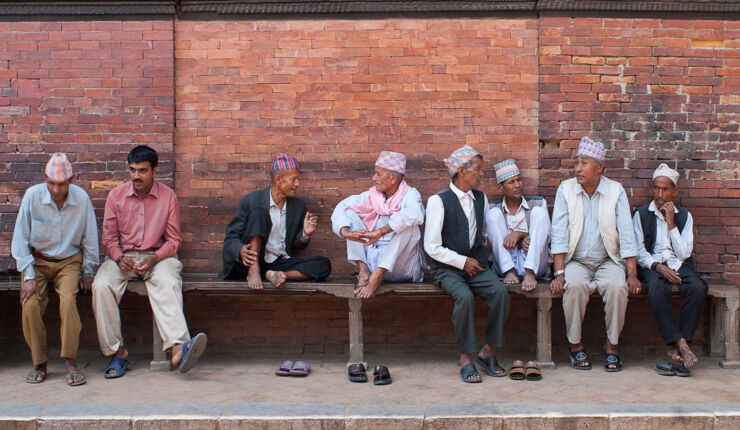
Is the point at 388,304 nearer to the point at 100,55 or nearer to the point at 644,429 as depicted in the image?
the point at 644,429

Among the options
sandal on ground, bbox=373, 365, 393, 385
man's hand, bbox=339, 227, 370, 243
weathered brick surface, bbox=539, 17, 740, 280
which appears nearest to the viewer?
sandal on ground, bbox=373, 365, 393, 385

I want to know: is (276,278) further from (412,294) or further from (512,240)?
(512,240)

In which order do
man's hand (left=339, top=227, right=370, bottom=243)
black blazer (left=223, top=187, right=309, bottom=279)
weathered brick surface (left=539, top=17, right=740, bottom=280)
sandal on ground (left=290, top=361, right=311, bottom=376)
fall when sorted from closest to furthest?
sandal on ground (left=290, top=361, right=311, bottom=376) → man's hand (left=339, top=227, right=370, bottom=243) → black blazer (left=223, top=187, right=309, bottom=279) → weathered brick surface (left=539, top=17, right=740, bottom=280)

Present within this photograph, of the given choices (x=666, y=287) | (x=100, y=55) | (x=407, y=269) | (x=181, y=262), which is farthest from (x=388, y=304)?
(x=100, y=55)

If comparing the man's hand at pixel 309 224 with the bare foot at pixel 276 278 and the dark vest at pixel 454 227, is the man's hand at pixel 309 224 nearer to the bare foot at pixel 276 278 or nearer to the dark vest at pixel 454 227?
the bare foot at pixel 276 278

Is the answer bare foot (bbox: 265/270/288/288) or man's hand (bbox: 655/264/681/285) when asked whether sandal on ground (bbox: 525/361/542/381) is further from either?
bare foot (bbox: 265/270/288/288)

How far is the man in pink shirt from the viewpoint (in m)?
5.38

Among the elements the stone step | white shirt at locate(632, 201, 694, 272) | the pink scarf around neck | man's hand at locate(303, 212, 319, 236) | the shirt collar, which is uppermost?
the shirt collar

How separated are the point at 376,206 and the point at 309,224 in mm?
618

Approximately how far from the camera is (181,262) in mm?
6180

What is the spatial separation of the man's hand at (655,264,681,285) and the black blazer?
3070 mm

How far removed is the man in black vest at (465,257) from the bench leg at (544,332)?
35 centimetres

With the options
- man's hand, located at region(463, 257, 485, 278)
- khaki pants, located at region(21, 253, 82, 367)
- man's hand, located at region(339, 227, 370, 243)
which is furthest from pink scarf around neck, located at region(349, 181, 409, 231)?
khaki pants, located at region(21, 253, 82, 367)

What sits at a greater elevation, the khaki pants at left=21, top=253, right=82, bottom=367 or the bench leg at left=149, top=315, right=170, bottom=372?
the khaki pants at left=21, top=253, right=82, bottom=367
